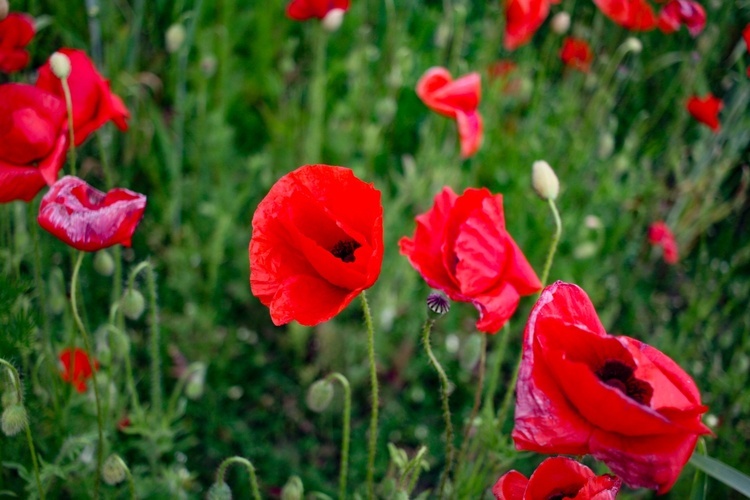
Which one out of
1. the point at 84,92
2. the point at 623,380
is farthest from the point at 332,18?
the point at 623,380

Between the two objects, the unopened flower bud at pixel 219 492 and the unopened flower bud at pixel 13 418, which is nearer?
the unopened flower bud at pixel 13 418

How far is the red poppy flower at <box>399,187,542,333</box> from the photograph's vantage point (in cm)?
84

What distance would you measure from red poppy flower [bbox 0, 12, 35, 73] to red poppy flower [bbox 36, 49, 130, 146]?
0.40 ft

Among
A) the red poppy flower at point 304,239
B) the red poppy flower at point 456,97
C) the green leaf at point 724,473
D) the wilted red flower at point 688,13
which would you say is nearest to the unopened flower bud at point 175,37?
the red poppy flower at point 456,97

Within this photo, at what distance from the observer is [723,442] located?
1.66 m

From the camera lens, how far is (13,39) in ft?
3.75

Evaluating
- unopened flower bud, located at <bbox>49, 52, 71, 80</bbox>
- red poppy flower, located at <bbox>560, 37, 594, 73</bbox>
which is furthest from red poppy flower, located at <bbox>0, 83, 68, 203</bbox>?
red poppy flower, located at <bbox>560, 37, 594, 73</bbox>

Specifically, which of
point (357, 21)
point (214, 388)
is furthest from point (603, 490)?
point (357, 21)

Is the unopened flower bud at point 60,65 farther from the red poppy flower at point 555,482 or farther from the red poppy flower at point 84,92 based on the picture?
the red poppy flower at point 555,482

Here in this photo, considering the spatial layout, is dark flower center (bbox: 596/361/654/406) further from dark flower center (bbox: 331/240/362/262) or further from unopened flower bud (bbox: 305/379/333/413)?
unopened flower bud (bbox: 305/379/333/413)

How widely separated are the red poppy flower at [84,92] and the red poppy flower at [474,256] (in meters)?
0.55

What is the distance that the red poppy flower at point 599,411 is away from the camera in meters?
0.63

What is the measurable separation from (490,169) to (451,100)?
0.76 m

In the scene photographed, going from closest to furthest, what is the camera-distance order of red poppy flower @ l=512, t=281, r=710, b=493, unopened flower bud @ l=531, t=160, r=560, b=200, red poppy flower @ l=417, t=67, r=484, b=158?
1. red poppy flower @ l=512, t=281, r=710, b=493
2. unopened flower bud @ l=531, t=160, r=560, b=200
3. red poppy flower @ l=417, t=67, r=484, b=158
